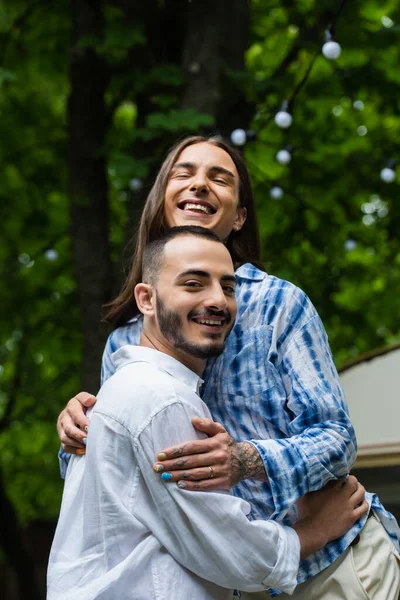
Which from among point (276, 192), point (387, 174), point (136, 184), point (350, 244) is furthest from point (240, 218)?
point (350, 244)

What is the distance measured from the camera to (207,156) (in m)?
3.21

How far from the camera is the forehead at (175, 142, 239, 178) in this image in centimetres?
319

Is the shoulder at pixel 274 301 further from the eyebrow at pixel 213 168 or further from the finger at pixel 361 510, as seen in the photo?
the finger at pixel 361 510

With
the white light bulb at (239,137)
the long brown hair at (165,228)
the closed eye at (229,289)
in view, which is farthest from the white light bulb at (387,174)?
the closed eye at (229,289)

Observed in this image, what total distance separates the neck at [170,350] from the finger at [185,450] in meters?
0.30

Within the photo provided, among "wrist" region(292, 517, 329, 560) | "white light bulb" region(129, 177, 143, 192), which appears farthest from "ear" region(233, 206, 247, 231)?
"white light bulb" region(129, 177, 143, 192)

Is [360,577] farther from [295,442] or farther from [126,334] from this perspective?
[126,334]

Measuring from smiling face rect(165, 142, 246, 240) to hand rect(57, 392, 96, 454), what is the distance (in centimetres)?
63

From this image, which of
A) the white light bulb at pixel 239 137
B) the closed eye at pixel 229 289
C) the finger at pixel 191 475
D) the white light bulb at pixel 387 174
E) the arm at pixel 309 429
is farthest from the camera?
the white light bulb at pixel 387 174

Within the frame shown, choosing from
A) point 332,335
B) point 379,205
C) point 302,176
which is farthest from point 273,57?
point 332,335

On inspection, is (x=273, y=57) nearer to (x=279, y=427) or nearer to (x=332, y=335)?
(x=332, y=335)

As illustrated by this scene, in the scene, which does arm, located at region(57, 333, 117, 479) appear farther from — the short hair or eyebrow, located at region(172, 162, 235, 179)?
eyebrow, located at region(172, 162, 235, 179)

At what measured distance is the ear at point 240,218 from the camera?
3.23 meters

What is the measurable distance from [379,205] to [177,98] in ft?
9.78
